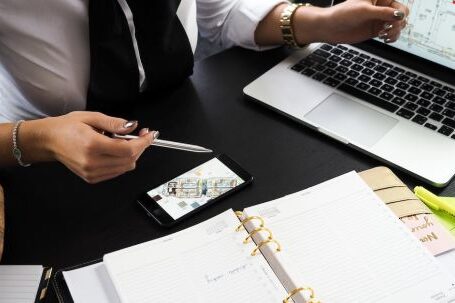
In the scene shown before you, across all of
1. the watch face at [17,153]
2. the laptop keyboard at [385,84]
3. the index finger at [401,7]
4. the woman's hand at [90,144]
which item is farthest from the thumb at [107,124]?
the index finger at [401,7]

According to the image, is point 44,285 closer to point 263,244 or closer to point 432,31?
point 263,244

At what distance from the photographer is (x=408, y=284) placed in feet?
1.85

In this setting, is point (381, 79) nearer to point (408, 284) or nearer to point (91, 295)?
point (408, 284)

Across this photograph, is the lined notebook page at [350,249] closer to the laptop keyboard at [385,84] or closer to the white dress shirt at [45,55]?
the laptop keyboard at [385,84]

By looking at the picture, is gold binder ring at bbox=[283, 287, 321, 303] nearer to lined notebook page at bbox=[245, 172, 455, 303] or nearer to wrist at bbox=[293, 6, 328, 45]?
lined notebook page at bbox=[245, 172, 455, 303]

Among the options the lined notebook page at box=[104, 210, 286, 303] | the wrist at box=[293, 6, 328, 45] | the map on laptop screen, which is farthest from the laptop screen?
the lined notebook page at box=[104, 210, 286, 303]

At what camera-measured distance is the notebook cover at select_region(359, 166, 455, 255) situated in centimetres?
62

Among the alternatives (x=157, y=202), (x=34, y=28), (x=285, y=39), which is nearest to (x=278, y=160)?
(x=157, y=202)

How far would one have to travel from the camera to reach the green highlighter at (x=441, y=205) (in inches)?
25.6

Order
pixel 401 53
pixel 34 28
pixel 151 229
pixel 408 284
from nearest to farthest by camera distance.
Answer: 1. pixel 408 284
2. pixel 151 229
3. pixel 34 28
4. pixel 401 53

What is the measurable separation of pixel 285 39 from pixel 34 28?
1.44 feet

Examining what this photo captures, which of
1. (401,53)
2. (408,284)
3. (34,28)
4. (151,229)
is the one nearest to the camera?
(408,284)

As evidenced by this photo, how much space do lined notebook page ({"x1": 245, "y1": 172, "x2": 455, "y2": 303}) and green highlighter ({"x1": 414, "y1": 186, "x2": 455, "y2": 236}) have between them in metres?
0.07

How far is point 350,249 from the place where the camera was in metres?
0.60
